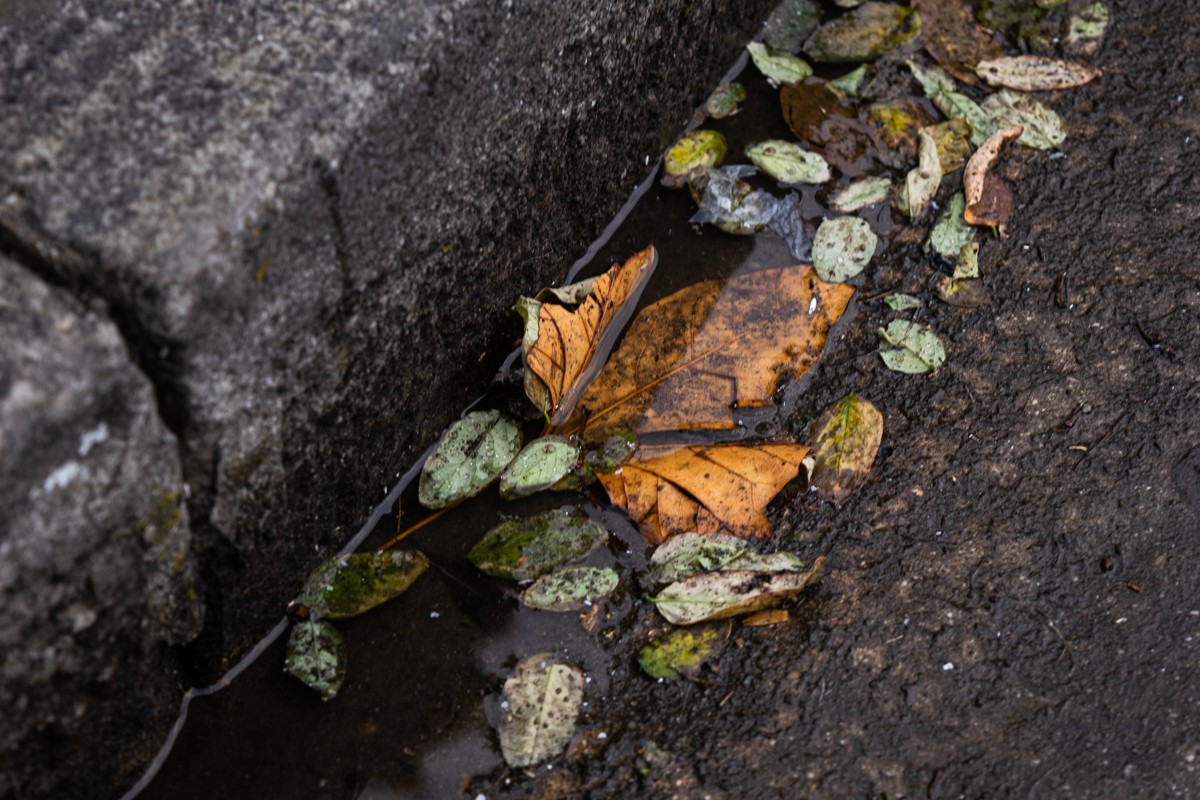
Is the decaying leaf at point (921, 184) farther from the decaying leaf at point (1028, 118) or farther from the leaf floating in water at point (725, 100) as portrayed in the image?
the leaf floating in water at point (725, 100)

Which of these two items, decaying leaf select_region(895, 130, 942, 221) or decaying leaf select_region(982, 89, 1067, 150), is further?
decaying leaf select_region(982, 89, 1067, 150)

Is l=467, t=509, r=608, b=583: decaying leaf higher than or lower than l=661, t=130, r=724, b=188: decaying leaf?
lower

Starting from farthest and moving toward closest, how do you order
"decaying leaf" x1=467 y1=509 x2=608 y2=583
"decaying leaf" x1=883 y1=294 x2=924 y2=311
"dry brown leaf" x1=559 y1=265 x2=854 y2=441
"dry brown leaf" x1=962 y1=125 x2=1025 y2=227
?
"dry brown leaf" x1=962 y1=125 x2=1025 y2=227, "decaying leaf" x1=883 y1=294 x2=924 y2=311, "dry brown leaf" x1=559 y1=265 x2=854 y2=441, "decaying leaf" x1=467 y1=509 x2=608 y2=583

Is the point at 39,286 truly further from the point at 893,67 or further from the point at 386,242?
the point at 893,67

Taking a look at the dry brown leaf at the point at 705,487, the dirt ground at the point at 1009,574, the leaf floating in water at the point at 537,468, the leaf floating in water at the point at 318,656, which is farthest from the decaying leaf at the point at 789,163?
the leaf floating in water at the point at 318,656

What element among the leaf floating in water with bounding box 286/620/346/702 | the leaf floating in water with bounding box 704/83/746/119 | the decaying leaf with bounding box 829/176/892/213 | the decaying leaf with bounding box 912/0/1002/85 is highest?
the leaf floating in water with bounding box 704/83/746/119

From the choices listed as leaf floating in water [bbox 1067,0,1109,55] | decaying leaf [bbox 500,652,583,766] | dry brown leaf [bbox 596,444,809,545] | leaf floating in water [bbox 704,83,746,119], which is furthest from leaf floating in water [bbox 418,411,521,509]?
leaf floating in water [bbox 1067,0,1109,55]

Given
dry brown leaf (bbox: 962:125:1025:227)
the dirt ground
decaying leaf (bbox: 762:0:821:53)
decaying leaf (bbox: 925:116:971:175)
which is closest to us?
the dirt ground

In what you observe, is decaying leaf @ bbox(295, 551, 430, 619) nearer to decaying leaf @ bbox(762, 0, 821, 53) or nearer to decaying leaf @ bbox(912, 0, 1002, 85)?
decaying leaf @ bbox(762, 0, 821, 53)
